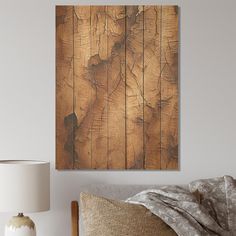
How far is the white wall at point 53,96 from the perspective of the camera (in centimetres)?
401

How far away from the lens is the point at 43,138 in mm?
4012

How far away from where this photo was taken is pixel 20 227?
360cm

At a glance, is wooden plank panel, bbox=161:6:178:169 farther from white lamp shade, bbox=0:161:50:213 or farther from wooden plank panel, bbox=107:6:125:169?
white lamp shade, bbox=0:161:50:213

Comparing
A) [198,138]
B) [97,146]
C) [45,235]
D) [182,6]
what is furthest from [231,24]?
[45,235]

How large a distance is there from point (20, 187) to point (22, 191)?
0.03 m

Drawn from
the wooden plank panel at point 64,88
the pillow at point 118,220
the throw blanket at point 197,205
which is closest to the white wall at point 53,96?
the wooden plank panel at point 64,88

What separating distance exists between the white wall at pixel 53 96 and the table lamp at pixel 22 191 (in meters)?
0.39

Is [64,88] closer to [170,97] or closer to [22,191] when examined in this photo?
[170,97]

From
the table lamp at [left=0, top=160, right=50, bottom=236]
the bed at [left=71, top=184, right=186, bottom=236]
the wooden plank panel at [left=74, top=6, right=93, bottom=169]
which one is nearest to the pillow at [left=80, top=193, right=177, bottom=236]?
the table lamp at [left=0, top=160, right=50, bottom=236]

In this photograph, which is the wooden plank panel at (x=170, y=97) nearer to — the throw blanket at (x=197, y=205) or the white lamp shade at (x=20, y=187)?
the throw blanket at (x=197, y=205)

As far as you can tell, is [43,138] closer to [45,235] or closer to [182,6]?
[45,235]

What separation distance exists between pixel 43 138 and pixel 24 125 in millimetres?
141

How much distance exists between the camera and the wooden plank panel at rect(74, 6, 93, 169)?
401 centimetres

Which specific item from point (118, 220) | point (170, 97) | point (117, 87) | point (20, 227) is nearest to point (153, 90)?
point (170, 97)
